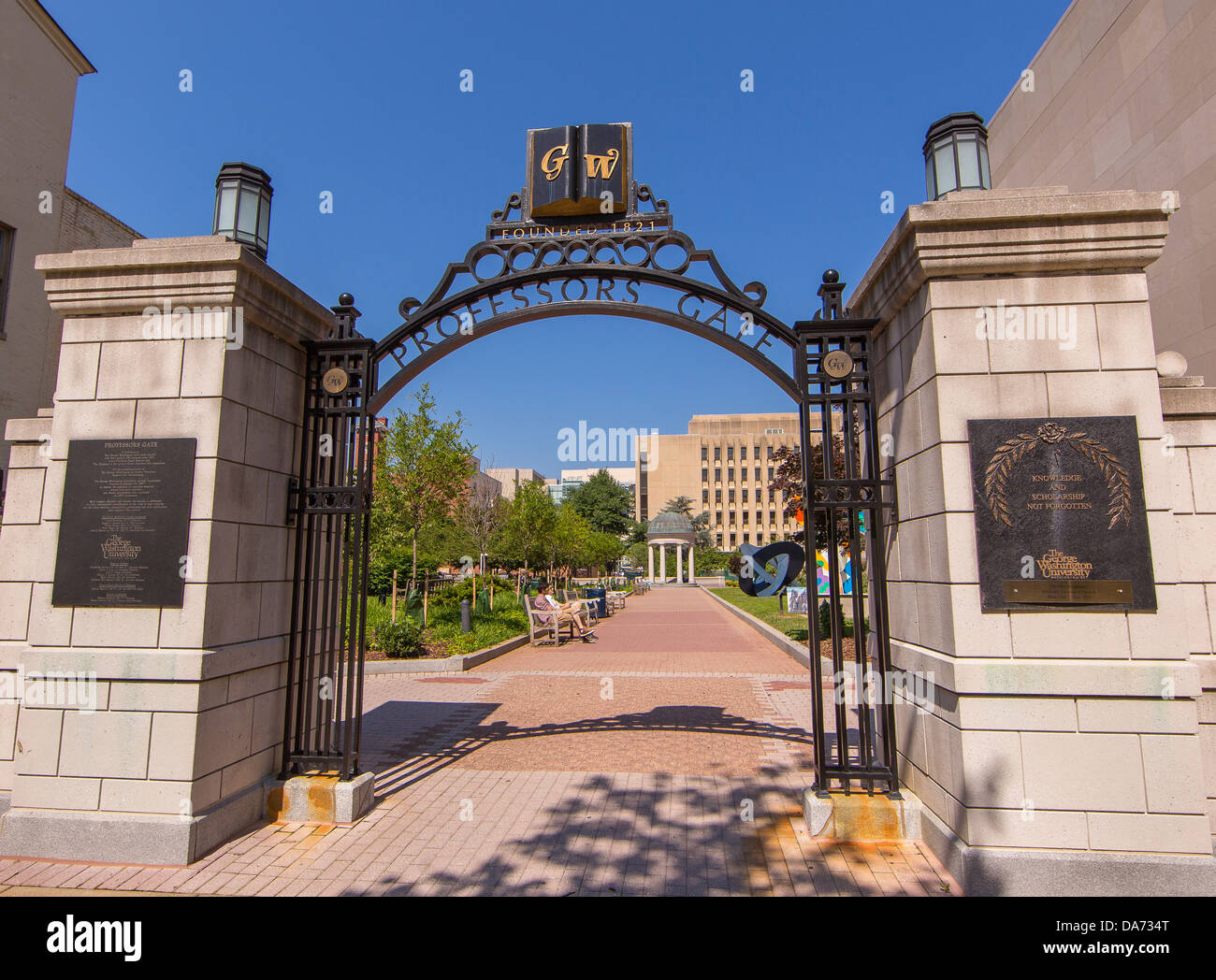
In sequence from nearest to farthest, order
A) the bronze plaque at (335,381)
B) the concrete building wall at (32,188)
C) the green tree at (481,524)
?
the bronze plaque at (335,381) → the concrete building wall at (32,188) → the green tree at (481,524)

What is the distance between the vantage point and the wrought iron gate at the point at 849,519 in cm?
479

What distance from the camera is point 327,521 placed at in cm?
579

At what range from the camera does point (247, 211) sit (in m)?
5.38

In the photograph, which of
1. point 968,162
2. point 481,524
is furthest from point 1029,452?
point 481,524

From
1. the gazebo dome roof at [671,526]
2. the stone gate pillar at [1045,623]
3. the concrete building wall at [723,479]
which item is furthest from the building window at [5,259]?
the concrete building wall at [723,479]

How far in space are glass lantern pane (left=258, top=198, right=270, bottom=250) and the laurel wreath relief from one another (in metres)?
5.71

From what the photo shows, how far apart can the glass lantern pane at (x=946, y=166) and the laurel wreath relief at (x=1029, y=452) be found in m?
1.92

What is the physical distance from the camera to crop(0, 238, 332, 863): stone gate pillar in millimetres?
4395

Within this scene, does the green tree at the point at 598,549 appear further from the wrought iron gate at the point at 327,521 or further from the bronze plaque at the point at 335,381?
the bronze plaque at the point at 335,381

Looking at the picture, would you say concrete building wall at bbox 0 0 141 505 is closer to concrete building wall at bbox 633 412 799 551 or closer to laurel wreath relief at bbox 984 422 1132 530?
laurel wreath relief at bbox 984 422 1132 530

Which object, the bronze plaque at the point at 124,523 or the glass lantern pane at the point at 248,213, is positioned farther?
the glass lantern pane at the point at 248,213

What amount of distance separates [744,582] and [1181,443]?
9.90 ft

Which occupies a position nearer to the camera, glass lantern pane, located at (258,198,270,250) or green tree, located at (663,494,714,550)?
glass lantern pane, located at (258,198,270,250)

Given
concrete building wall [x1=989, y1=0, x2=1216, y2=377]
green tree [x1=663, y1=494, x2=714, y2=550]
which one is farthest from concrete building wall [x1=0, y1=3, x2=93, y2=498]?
green tree [x1=663, y1=494, x2=714, y2=550]
